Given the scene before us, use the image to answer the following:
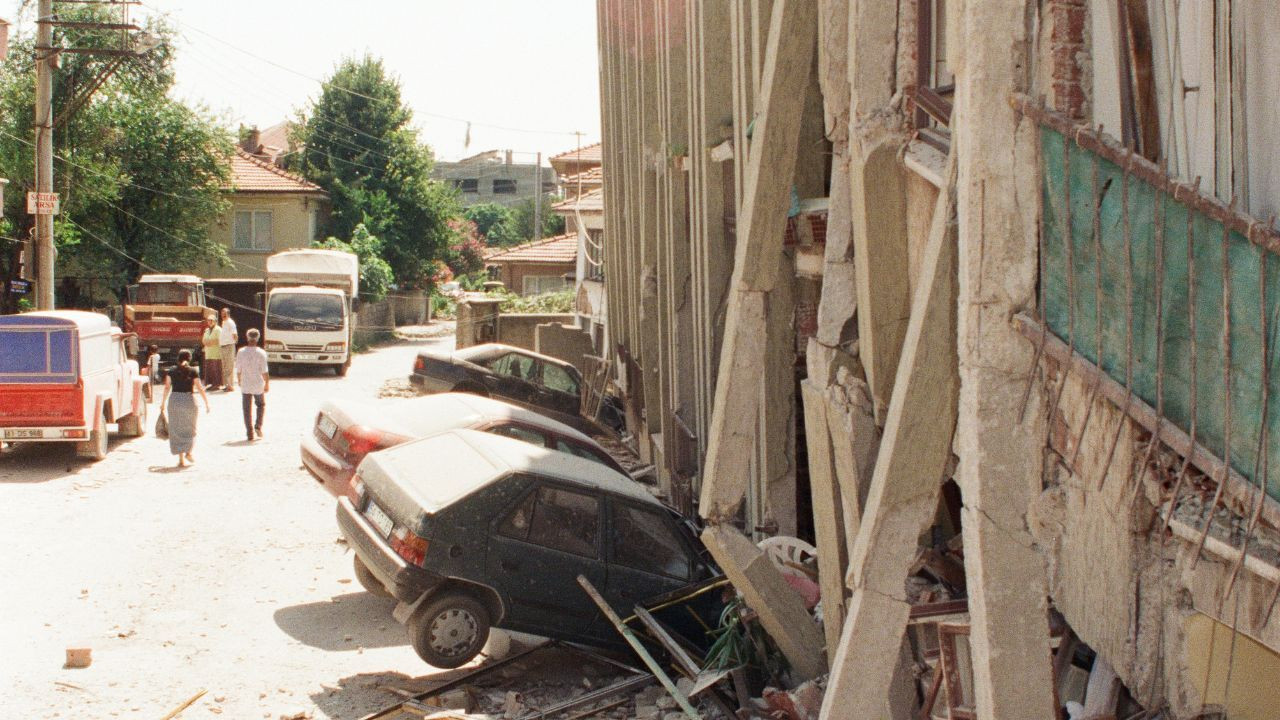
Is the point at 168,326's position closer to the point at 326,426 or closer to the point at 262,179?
the point at 326,426

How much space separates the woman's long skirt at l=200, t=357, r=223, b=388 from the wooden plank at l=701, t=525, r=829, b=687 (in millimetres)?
20725

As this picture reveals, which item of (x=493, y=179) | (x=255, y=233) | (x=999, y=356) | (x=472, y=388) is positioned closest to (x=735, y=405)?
(x=999, y=356)

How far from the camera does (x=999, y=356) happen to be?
4.19 meters

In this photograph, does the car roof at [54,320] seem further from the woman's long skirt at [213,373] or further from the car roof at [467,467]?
the woman's long skirt at [213,373]

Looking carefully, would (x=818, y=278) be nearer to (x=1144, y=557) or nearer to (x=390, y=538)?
(x=390, y=538)

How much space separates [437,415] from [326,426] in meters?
1.05

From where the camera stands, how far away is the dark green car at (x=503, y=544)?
827 centimetres

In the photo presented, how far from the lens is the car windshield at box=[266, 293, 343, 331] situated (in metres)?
31.8

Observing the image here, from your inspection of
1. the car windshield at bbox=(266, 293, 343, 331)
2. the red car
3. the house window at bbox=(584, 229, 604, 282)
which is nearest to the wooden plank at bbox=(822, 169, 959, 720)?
the red car

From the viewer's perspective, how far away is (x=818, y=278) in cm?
820

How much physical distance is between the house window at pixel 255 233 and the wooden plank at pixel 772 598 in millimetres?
A: 46182

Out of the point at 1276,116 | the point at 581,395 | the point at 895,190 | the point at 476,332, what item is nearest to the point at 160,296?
the point at 476,332

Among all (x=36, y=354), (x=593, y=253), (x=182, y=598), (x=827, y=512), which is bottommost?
(x=182, y=598)

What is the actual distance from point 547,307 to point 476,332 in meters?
9.52
